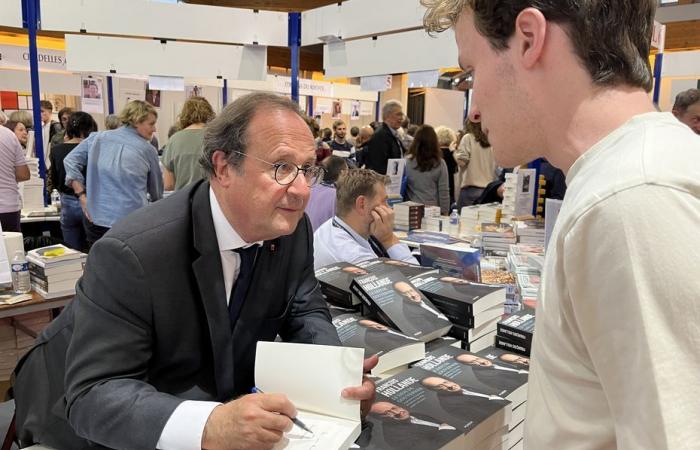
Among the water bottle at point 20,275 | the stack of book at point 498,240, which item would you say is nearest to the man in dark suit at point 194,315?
the water bottle at point 20,275

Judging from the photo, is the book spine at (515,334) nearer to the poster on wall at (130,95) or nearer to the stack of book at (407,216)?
the stack of book at (407,216)

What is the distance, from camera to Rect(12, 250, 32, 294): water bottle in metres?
2.96

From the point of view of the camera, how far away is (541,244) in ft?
11.0

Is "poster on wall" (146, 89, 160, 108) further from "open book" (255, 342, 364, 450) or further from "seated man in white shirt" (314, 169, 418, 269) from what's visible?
"open book" (255, 342, 364, 450)

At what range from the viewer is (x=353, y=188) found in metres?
3.01

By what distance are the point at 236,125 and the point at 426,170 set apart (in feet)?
13.5

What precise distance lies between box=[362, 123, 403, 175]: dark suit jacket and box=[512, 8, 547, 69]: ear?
531cm

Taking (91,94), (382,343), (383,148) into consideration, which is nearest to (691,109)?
(382,343)

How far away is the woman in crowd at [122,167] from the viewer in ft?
14.6

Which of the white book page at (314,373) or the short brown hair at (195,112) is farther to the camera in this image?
the short brown hair at (195,112)

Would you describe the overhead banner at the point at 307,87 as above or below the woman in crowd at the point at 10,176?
above

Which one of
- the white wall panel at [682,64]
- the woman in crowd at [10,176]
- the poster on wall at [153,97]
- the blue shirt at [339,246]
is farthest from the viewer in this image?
the poster on wall at [153,97]

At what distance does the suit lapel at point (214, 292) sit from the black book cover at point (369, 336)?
38 centimetres

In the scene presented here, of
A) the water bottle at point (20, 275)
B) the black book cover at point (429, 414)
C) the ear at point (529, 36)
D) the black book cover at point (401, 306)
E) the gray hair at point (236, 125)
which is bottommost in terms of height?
the water bottle at point (20, 275)
